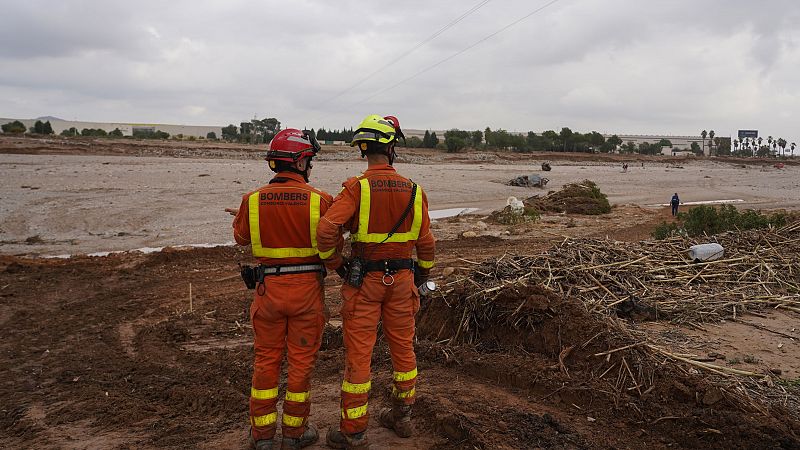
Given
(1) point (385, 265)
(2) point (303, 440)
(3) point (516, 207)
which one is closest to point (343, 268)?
(1) point (385, 265)

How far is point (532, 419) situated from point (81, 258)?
11492 millimetres

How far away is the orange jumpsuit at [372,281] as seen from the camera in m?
4.18

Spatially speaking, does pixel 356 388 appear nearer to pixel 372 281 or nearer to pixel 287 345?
pixel 287 345

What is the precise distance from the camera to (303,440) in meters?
4.35

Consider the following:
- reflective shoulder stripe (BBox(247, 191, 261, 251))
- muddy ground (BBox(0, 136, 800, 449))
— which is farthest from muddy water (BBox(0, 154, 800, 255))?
reflective shoulder stripe (BBox(247, 191, 261, 251))

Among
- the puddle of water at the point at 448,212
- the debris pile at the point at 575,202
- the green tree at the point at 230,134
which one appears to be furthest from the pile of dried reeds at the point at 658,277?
the green tree at the point at 230,134

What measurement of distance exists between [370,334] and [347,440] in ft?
2.50

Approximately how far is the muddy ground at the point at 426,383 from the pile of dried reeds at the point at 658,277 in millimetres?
330

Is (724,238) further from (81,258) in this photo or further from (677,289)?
(81,258)

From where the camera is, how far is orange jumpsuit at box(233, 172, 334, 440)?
13.8 ft

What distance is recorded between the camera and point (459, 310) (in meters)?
6.64

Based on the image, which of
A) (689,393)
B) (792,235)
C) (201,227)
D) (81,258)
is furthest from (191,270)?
(792,235)

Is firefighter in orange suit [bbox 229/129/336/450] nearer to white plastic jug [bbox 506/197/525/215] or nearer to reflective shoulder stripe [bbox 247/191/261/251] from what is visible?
reflective shoulder stripe [bbox 247/191/261/251]

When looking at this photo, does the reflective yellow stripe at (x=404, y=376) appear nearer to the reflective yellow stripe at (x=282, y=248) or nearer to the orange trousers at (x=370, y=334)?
the orange trousers at (x=370, y=334)
